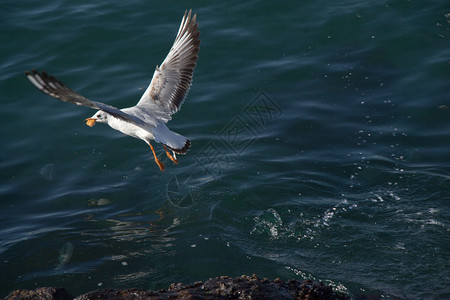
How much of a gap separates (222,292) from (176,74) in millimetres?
4175

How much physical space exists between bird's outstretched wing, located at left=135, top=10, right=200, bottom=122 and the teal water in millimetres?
1213

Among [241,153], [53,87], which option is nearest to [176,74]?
[241,153]

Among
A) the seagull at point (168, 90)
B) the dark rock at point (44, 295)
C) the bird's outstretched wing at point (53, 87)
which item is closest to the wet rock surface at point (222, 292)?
the dark rock at point (44, 295)

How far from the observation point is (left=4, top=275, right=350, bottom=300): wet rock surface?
4188mm

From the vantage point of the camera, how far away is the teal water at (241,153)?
239 inches

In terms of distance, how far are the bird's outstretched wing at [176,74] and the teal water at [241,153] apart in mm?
1213

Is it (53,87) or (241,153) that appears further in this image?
(241,153)

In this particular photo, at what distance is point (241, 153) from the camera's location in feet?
28.0

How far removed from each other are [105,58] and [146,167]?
364cm

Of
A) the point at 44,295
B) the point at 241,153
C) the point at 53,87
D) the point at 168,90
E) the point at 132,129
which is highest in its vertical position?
the point at 53,87

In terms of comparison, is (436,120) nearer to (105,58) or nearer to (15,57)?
(105,58)

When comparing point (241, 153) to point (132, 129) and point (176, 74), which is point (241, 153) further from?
point (132, 129)

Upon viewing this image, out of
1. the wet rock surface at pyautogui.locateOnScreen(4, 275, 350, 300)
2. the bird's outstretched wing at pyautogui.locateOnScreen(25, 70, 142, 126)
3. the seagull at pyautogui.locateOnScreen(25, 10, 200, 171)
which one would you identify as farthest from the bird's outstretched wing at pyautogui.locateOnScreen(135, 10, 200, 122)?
the wet rock surface at pyautogui.locateOnScreen(4, 275, 350, 300)

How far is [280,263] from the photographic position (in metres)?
5.92
